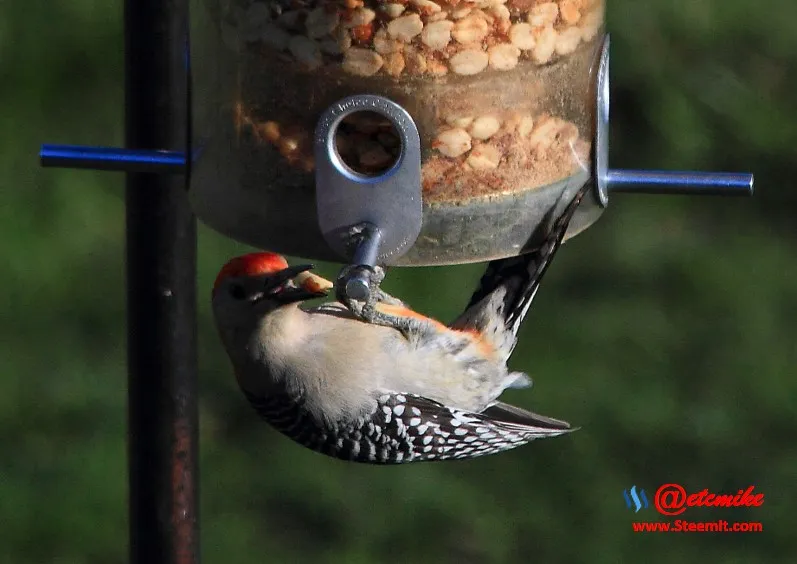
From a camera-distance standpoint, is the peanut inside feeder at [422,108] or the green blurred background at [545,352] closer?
the peanut inside feeder at [422,108]

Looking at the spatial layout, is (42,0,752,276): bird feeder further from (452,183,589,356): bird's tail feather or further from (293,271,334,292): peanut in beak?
(452,183,589,356): bird's tail feather

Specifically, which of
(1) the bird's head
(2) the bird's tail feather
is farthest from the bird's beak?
(2) the bird's tail feather

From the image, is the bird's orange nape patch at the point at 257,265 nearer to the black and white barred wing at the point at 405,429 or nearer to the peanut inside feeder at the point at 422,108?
the peanut inside feeder at the point at 422,108

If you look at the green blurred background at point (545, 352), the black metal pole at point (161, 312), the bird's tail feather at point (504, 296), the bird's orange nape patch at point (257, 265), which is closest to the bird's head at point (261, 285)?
the bird's orange nape patch at point (257, 265)

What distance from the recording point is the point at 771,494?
21.2 feet

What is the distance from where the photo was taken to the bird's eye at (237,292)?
14.9 feet

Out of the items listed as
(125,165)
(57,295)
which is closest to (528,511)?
(57,295)

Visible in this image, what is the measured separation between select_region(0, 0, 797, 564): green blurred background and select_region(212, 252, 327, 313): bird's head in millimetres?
1948

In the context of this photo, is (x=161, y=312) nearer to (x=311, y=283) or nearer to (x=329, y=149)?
(x=311, y=283)

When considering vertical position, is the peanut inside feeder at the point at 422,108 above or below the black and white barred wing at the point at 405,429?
above

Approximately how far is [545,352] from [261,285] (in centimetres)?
262

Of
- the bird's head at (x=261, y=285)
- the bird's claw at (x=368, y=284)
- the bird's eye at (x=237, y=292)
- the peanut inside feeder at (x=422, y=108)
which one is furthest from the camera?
the bird's eye at (x=237, y=292)

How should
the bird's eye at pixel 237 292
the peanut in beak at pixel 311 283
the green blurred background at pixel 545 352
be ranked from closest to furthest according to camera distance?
the peanut in beak at pixel 311 283, the bird's eye at pixel 237 292, the green blurred background at pixel 545 352

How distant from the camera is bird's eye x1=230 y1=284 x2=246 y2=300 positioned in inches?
179
